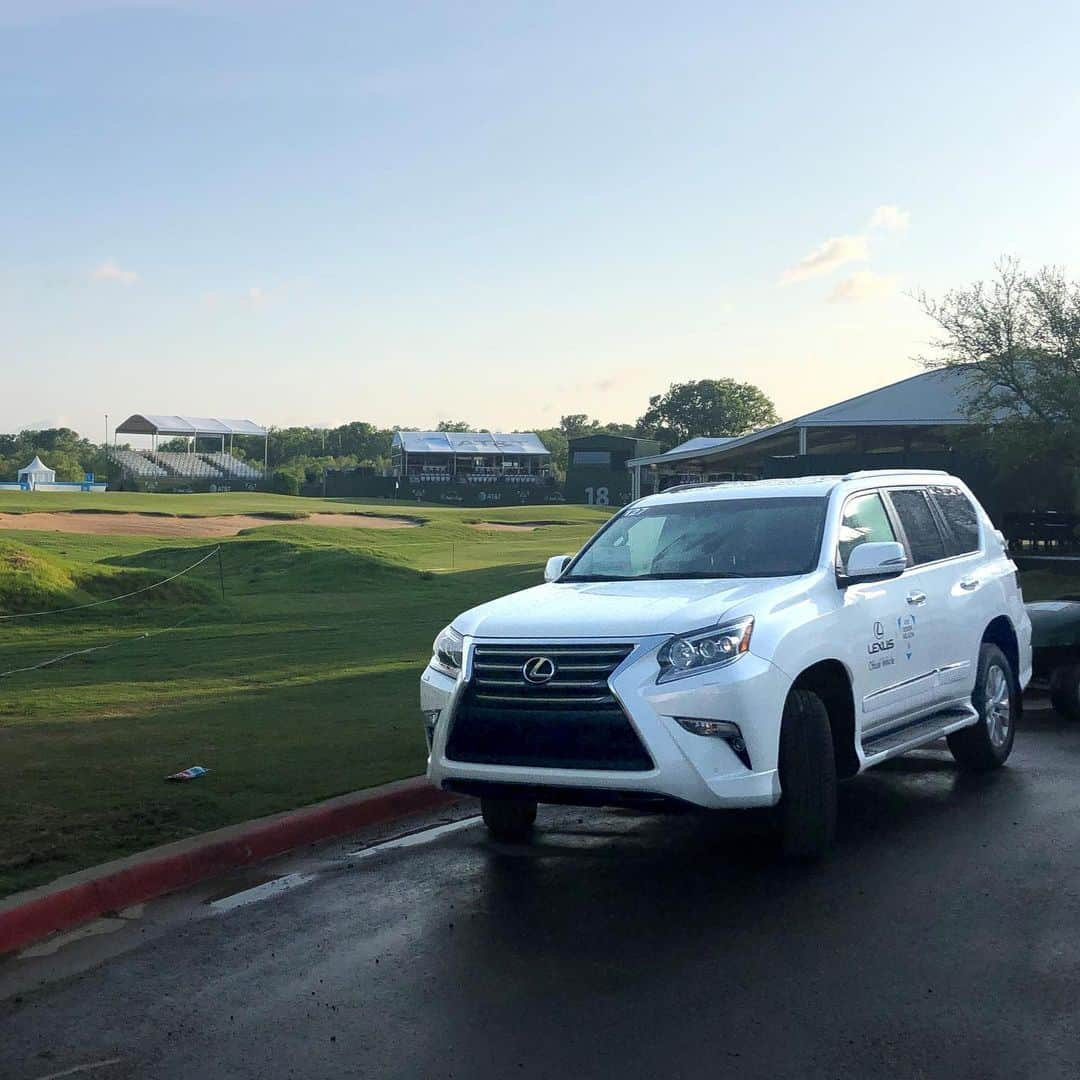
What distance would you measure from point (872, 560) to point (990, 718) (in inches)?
89.9

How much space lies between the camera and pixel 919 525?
855cm

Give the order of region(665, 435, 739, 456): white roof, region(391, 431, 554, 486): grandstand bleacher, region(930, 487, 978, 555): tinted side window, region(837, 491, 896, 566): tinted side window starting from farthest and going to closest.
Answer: region(391, 431, 554, 486): grandstand bleacher → region(665, 435, 739, 456): white roof → region(930, 487, 978, 555): tinted side window → region(837, 491, 896, 566): tinted side window

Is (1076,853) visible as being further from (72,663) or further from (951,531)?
(72,663)

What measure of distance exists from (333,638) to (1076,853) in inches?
451

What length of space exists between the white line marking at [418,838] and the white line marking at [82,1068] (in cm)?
266

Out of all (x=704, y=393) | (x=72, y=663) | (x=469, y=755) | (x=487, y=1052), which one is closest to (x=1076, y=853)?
(x=469, y=755)

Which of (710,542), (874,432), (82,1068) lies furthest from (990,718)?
(874,432)

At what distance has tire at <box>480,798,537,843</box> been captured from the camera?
7.32 meters

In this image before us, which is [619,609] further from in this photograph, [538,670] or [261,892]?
[261,892]

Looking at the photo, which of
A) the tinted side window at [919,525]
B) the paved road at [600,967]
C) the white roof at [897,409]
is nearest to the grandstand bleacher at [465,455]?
the white roof at [897,409]

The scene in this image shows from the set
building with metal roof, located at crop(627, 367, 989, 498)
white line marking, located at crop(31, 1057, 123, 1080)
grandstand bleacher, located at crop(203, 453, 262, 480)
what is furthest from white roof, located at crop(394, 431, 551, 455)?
white line marking, located at crop(31, 1057, 123, 1080)

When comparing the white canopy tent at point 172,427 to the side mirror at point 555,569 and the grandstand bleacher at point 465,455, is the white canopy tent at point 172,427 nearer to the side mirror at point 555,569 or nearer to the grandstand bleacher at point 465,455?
the grandstand bleacher at point 465,455

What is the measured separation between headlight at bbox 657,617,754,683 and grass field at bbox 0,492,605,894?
8.82 feet

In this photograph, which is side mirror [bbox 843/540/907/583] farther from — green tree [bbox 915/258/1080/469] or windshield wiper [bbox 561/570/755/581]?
green tree [bbox 915/258/1080/469]
